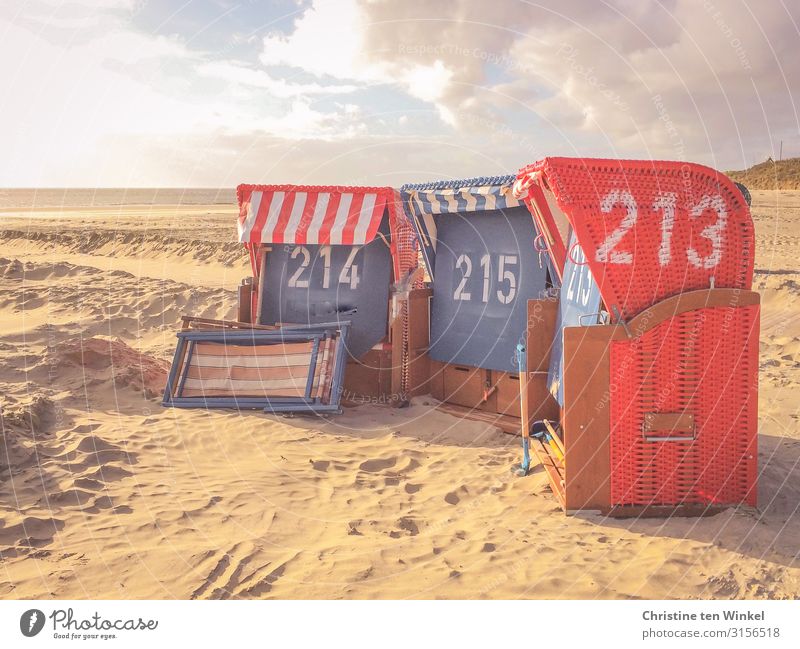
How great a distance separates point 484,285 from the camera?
7051 mm

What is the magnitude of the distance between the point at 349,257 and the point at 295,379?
5.50 feet

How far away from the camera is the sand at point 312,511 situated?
3.72 m

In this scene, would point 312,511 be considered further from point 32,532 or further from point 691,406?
point 691,406

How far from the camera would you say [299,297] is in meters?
8.18

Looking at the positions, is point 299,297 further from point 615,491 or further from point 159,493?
point 615,491

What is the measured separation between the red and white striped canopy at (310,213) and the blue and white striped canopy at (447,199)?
1.45 ft

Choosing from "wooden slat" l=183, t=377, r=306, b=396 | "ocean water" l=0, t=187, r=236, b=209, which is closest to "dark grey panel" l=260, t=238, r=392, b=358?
"wooden slat" l=183, t=377, r=306, b=396

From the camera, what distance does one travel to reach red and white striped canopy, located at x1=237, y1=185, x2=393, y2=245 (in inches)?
300

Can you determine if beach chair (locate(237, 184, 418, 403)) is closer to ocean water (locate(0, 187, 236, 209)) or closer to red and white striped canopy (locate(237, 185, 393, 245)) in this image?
red and white striped canopy (locate(237, 185, 393, 245))

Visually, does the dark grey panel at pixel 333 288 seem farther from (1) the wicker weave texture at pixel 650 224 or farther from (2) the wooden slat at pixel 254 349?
(1) the wicker weave texture at pixel 650 224

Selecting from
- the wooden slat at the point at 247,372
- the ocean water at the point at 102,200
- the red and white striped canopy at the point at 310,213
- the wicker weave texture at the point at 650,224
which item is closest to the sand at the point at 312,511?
the wooden slat at the point at 247,372

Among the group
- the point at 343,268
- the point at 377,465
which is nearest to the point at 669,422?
the point at 377,465
